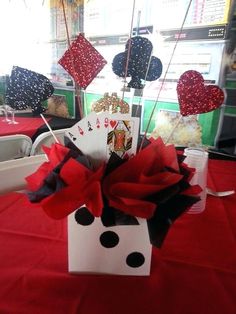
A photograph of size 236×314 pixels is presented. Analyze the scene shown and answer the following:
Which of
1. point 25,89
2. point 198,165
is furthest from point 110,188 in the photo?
point 198,165

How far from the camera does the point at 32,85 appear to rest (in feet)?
1.71

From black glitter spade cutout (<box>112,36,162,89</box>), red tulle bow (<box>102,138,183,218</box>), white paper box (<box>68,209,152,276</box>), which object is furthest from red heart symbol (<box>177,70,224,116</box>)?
white paper box (<box>68,209,152,276</box>)

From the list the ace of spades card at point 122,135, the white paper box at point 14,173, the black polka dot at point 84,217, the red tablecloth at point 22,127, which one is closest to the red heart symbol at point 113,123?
the ace of spades card at point 122,135

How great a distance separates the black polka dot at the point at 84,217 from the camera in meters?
0.45

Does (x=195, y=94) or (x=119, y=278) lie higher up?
(x=195, y=94)

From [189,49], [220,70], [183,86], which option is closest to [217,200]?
[183,86]

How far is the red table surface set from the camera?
431 mm

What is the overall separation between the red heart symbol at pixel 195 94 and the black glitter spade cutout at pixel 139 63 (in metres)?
0.06

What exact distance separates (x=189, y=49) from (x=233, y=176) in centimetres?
100

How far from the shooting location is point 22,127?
1.98 meters

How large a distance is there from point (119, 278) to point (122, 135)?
261 mm

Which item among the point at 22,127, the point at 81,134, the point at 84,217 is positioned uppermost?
the point at 81,134

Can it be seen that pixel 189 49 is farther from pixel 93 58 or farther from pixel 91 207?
pixel 91 207

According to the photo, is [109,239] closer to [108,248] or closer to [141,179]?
[108,248]
